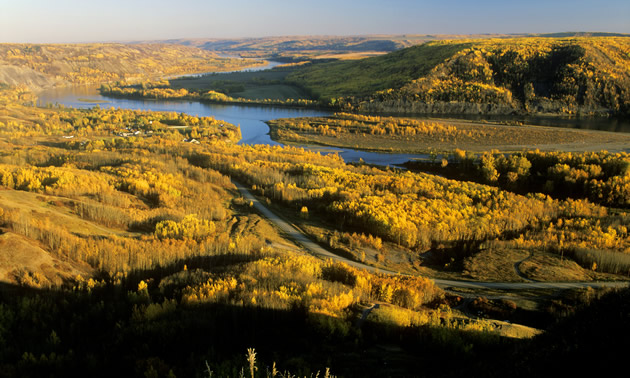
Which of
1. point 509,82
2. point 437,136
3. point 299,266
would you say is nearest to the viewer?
point 299,266

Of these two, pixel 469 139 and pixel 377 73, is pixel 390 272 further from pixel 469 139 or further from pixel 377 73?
pixel 377 73

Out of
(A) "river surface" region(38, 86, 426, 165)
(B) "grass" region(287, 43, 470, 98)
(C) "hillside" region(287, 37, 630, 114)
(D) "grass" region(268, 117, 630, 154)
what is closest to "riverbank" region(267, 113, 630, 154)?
(D) "grass" region(268, 117, 630, 154)

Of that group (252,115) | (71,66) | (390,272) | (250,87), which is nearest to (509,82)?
(252,115)

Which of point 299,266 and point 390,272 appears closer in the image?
point 299,266

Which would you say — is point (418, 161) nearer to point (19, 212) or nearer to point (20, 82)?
point (19, 212)

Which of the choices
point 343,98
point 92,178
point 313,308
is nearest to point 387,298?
point 313,308

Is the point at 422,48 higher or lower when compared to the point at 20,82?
higher
